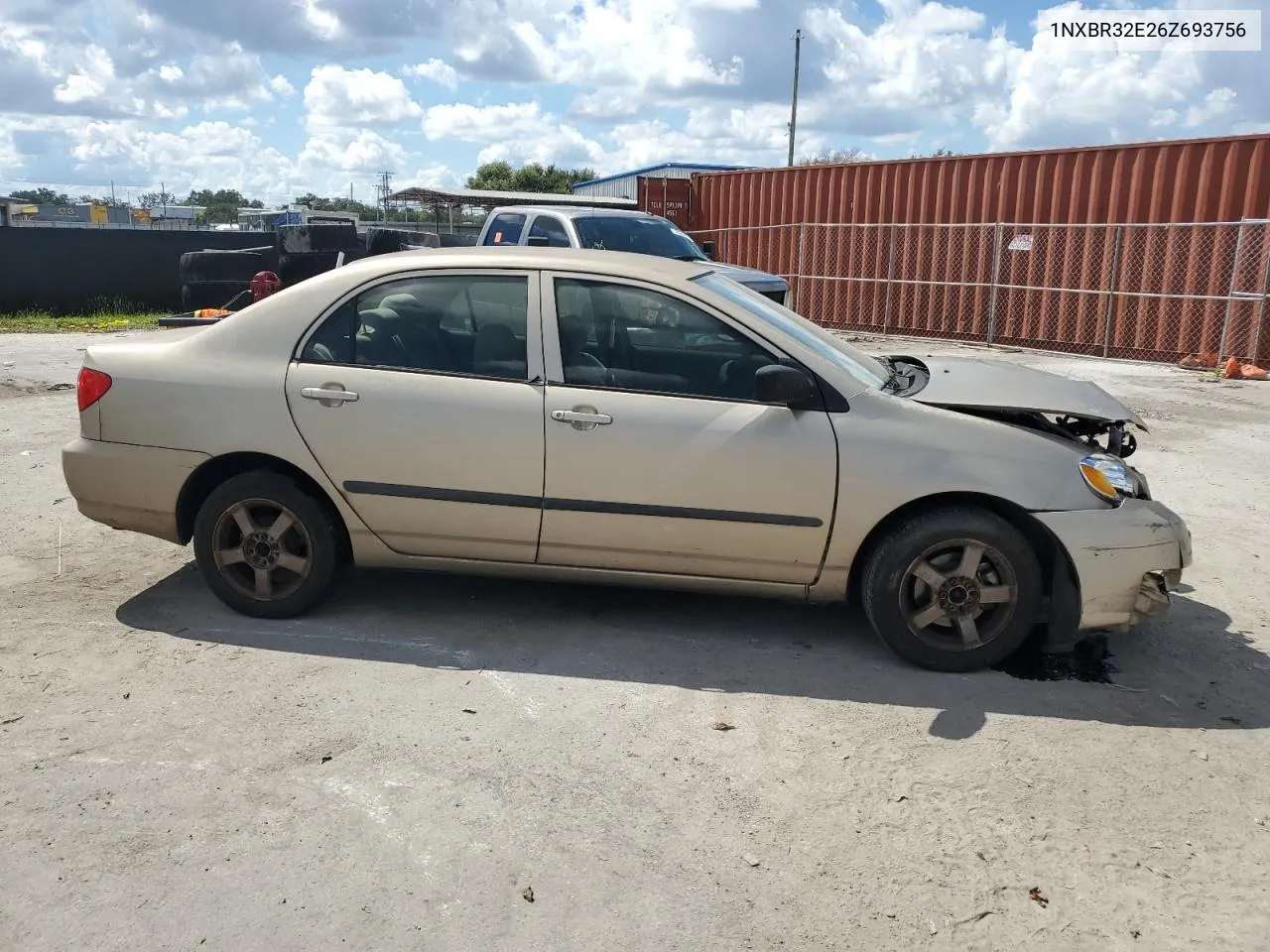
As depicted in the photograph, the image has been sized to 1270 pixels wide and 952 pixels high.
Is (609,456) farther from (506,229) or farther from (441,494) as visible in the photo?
(506,229)

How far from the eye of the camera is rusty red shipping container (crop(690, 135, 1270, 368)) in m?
14.4

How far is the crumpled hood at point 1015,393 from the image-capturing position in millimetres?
4230

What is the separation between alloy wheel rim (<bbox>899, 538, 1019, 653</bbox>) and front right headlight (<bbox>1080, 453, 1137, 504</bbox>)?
1.41ft

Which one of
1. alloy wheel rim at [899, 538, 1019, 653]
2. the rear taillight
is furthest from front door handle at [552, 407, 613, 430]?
the rear taillight

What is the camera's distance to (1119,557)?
4055mm

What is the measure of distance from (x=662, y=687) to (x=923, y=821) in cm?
118

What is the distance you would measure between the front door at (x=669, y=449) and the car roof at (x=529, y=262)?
7 cm

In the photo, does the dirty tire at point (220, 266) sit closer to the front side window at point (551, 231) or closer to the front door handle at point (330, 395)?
the front side window at point (551, 231)

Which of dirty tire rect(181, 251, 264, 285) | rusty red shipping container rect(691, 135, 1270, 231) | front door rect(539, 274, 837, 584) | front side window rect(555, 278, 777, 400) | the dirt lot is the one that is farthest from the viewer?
dirty tire rect(181, 251, 264, 285)

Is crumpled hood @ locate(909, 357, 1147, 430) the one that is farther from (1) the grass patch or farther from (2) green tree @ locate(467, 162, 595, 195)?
(2) green tree @ locate(467, 162, 595, 195)

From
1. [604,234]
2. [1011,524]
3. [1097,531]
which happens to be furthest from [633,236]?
[1097,531]

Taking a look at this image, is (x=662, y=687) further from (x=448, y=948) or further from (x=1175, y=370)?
(x=1175, y=370)

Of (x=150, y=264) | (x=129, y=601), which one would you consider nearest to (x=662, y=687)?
(x=129, y=601)

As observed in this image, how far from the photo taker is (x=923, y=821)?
10.6ft
